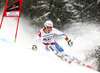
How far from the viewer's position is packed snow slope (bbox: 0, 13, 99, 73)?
11.4 ft

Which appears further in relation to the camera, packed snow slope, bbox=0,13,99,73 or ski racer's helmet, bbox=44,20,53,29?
ski racer's helmet, bbox=44,20,53,29

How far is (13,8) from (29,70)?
5067mm

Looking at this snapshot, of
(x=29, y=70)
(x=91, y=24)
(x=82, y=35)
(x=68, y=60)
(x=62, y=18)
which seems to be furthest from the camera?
(x=62, y=18)

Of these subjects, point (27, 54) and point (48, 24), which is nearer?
point (27, 54)

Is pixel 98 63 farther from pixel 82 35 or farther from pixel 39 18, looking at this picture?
pixel 39 18

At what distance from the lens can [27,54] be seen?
462cm

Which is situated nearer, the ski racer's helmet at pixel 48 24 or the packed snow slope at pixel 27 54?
the packed snow slope at pixel 27 54

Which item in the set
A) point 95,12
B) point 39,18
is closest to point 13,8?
point 39,18

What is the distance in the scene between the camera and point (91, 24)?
14.7 metres

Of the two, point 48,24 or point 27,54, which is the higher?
point 48,24

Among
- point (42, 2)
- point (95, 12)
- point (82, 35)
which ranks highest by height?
point (42, 2)

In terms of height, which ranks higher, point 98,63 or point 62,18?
point 62,18

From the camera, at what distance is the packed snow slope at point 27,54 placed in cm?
346

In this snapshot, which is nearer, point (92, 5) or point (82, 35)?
point (82, 35)
